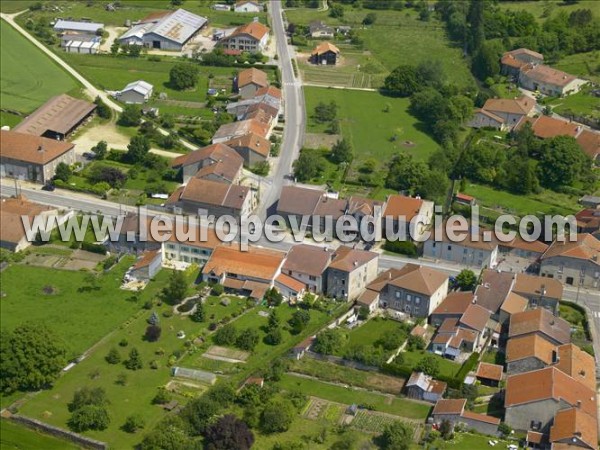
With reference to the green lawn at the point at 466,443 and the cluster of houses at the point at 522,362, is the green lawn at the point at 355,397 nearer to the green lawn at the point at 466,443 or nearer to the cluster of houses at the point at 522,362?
the cluster of houses at the point at 522,362

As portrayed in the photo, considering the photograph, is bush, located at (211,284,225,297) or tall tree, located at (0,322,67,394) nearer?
tall tree, located at (0,322,67,394)

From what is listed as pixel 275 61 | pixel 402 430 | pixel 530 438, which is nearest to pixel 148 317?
pixel 402 430

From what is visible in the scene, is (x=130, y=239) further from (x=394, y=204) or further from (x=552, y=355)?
(x=552, y=355)

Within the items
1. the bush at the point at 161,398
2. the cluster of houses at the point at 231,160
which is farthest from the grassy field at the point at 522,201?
the bush at the point at 161,398

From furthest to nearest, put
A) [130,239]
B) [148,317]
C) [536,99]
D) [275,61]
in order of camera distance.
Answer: [275,61]
[536,99]
[130,239]
[148,317]

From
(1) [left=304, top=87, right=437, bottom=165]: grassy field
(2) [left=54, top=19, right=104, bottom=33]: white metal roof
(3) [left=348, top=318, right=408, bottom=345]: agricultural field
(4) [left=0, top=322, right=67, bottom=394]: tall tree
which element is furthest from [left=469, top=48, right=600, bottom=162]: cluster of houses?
(4) [left=0, top=322, right=67, bottom=394]: tall tree

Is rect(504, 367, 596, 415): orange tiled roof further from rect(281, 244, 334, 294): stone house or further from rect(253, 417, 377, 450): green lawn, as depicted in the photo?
rect(281, 244, 334, 294): stone house

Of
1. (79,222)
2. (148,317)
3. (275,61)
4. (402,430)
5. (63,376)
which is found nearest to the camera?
(402,430)
